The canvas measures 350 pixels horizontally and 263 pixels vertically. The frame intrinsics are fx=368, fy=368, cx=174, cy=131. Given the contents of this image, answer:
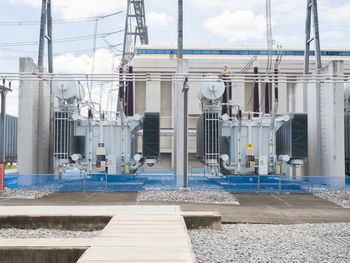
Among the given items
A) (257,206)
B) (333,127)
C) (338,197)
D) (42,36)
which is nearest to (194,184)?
(257,206)

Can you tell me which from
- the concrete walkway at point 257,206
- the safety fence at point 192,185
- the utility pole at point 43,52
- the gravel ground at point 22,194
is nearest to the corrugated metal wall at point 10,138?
the utility pole at point 43,52

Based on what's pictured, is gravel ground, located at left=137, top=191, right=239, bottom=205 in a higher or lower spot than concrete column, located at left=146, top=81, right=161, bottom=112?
lower

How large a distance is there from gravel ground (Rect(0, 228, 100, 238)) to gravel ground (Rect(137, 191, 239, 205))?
6407 millimetres

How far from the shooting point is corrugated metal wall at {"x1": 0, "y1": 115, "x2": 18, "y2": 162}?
3259cm

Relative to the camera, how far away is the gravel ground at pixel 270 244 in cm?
A: 722

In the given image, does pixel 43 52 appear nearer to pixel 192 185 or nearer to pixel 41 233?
pixel 192 185

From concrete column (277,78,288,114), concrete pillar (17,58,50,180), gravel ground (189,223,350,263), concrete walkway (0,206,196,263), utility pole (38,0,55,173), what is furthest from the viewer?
concrete column (277,78,288,114)

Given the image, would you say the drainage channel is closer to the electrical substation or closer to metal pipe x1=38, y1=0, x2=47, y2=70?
the electrical substation

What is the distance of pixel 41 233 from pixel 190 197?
783 centimetres

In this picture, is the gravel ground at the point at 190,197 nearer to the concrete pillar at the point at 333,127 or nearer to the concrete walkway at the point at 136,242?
the concrete walkway at the point at 136,242

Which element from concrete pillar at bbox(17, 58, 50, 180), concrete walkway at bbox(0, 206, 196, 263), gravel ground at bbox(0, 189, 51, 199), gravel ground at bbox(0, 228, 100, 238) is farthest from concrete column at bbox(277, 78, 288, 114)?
gravel ground at bbox(0, 228, 100, 238)

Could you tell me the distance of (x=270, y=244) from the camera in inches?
323

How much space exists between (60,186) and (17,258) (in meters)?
12.4

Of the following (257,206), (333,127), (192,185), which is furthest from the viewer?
(333,127)
